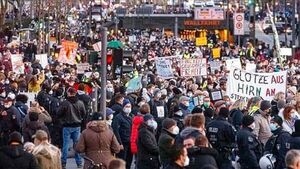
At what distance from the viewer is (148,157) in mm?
17688

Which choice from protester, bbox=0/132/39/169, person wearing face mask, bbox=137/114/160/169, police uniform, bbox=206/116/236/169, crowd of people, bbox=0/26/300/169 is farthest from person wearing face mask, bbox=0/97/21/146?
protester, bbox=0/132/39/169

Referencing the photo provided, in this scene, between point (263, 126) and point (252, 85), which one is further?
point (252, 85)

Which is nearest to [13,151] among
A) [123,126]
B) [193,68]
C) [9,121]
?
[123,126]

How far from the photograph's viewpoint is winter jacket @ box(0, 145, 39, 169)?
14.5 m

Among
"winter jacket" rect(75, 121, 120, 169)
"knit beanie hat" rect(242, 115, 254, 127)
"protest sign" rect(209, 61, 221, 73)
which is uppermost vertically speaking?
"knit beanie hat" rect(242, 115, 254, 127)

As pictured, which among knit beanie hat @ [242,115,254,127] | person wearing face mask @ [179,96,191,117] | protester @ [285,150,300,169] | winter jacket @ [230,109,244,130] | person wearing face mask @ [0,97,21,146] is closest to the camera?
protester @ [285,150,300,169]

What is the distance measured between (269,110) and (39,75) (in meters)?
13.7

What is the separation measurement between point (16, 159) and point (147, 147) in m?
3.43

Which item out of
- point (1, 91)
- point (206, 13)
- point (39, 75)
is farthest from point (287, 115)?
point (206, 13)

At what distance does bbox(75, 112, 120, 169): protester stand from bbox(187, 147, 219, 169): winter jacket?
2.67 m

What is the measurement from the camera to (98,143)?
1702cm

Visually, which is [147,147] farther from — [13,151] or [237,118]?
[13,151]

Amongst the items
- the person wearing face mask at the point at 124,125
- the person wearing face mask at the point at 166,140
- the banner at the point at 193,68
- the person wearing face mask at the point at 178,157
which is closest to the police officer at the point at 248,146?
the person wearing face mask at the point at 166,140

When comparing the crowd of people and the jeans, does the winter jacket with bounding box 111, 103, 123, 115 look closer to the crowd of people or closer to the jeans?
the crowd of people
